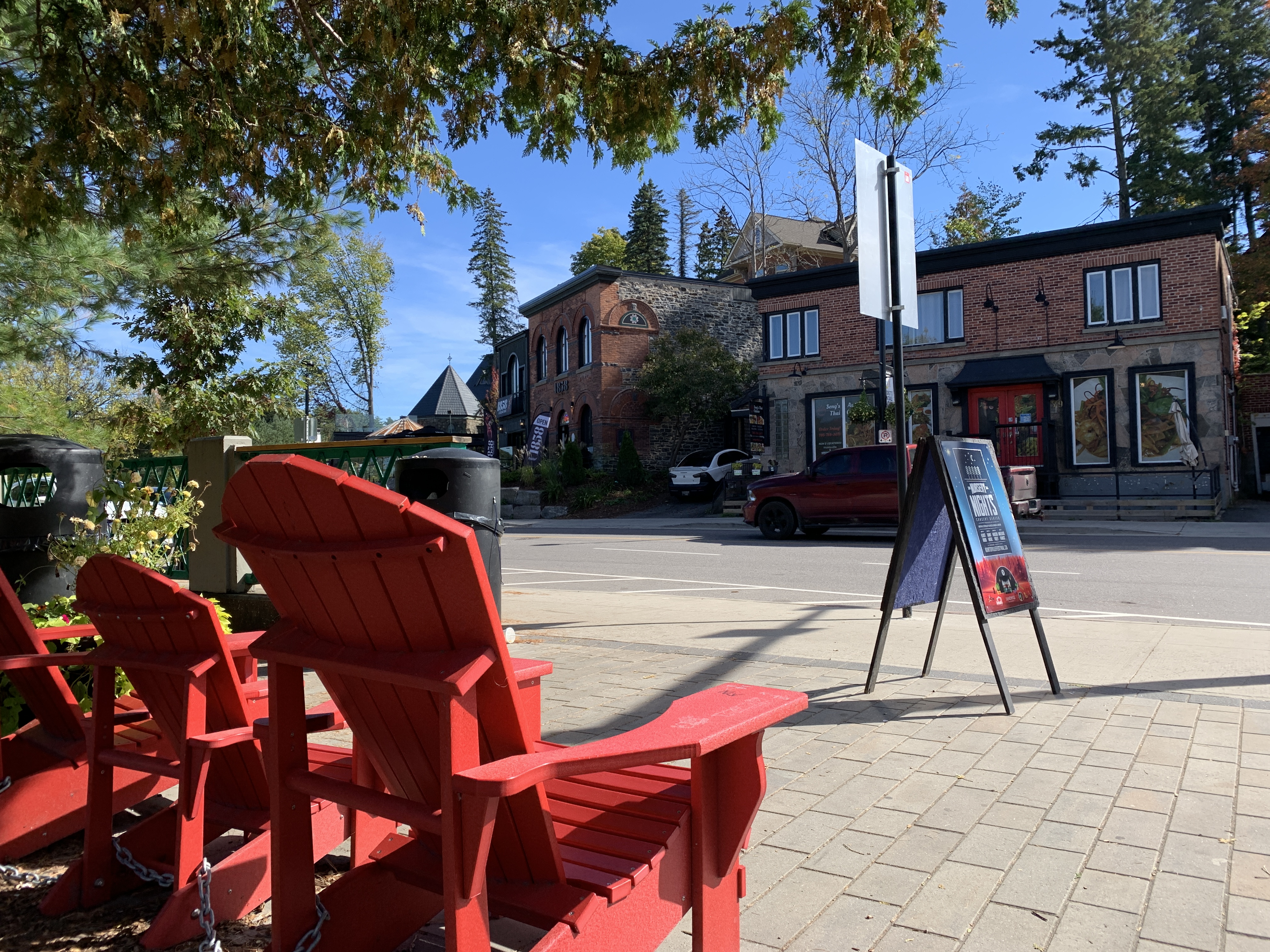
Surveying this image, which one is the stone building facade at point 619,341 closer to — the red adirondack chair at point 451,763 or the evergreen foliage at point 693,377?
the evergreen foliage at point 693,377

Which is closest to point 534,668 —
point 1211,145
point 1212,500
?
point 1212,500

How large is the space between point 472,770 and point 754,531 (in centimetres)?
1896

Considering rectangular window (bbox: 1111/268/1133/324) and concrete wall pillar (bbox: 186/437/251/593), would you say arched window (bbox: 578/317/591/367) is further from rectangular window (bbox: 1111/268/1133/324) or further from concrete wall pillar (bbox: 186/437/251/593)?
concrete wall pillar (bbox: 186/437/251/593)

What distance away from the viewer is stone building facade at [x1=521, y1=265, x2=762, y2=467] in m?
34.1

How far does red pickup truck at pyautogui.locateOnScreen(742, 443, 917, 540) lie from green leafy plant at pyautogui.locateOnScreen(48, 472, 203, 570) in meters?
12.9

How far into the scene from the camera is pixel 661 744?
1.72 meters

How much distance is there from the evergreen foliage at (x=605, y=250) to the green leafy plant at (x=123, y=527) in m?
60.8

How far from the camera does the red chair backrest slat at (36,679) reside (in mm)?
2887

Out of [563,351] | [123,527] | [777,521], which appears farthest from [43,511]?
[563,351]

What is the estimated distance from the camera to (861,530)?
63.8ft

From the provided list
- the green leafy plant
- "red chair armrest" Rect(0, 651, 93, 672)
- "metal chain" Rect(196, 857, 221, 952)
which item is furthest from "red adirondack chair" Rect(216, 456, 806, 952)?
the green leafy plant

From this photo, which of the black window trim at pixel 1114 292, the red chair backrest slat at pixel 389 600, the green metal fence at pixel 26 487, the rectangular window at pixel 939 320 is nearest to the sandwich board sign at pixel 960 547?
the red chair backrest slat at pixel 389 600

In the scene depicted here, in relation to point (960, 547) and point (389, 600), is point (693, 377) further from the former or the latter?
point (389, 600)

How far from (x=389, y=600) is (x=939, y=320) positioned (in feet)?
86.7
